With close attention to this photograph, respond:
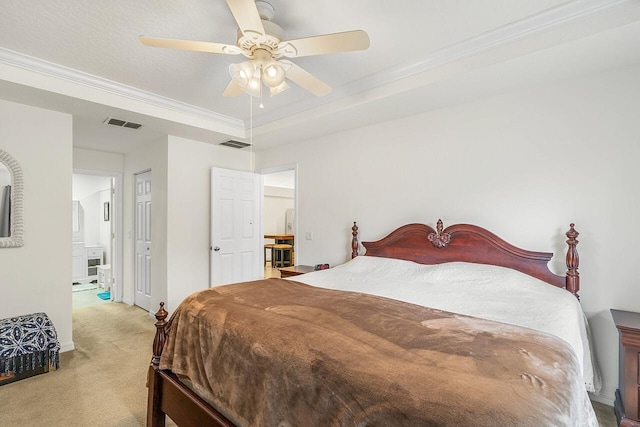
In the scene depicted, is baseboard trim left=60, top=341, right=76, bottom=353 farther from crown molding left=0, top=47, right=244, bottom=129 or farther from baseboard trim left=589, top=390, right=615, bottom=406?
baseboard trim left=589, top=390, right=615, bottom=406

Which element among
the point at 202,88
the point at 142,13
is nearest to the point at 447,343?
the point at 142,13

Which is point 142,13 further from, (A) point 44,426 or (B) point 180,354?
(A) point 44,426

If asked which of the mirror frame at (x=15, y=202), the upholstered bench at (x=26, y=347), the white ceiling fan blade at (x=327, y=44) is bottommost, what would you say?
the upholstered bench at (x=26, y=347)

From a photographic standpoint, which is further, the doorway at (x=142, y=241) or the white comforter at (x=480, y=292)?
the doorway at (x=142, y=241)

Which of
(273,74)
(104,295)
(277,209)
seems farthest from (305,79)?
(277,209)

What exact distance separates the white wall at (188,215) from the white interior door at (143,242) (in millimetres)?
543

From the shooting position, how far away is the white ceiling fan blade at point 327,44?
1.69m

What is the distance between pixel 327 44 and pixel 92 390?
3.06 meters

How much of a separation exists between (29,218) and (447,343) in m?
3.77

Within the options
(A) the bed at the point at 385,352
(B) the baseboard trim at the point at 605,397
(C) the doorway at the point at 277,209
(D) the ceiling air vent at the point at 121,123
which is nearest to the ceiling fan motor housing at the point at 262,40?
(A) the bed at the point at 385,352

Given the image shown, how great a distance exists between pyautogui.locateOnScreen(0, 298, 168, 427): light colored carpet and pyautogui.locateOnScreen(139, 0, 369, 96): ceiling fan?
7.90ft

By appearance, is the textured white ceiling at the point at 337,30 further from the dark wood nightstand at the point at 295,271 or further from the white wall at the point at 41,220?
the dark wood nightstand at the point at 295,271

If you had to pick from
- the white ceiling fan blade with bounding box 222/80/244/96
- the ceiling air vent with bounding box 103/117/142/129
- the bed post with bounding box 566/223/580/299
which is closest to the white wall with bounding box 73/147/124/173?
the ceiling air vent with bounding box 103/117/142/129

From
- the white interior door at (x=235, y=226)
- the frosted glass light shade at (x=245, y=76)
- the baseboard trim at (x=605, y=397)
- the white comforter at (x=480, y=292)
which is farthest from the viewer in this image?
the white interior door at (x=235, y=226)
